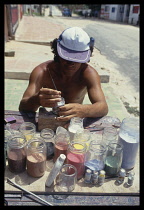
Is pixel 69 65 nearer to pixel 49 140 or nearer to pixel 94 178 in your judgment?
pixel 49 140

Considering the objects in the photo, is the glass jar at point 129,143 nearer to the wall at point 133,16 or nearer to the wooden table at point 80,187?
the wooden table at point 80,187

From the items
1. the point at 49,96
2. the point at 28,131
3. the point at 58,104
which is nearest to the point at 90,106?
the point at 58,104

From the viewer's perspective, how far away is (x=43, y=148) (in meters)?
1.41

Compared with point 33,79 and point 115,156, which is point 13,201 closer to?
point 115,156

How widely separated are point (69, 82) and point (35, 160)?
148 cm

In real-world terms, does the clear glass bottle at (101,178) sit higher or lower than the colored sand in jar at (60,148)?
lower

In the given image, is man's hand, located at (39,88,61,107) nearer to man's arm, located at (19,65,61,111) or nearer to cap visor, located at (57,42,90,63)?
man's arm, located at (19,65,61,111)

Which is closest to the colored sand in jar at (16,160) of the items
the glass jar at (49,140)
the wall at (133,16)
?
the glass jar at (49,140)

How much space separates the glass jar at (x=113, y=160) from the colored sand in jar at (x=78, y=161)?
0.19 meters

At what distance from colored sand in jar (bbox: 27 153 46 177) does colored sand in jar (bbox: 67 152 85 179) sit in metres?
0.19

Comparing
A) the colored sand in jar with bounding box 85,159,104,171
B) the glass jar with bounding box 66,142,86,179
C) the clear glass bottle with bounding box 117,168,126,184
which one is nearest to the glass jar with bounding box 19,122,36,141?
the glass jar with bounding box 66,142,86,179

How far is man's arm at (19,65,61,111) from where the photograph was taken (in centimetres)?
183

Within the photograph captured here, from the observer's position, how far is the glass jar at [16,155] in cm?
140

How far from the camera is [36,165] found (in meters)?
1.38
